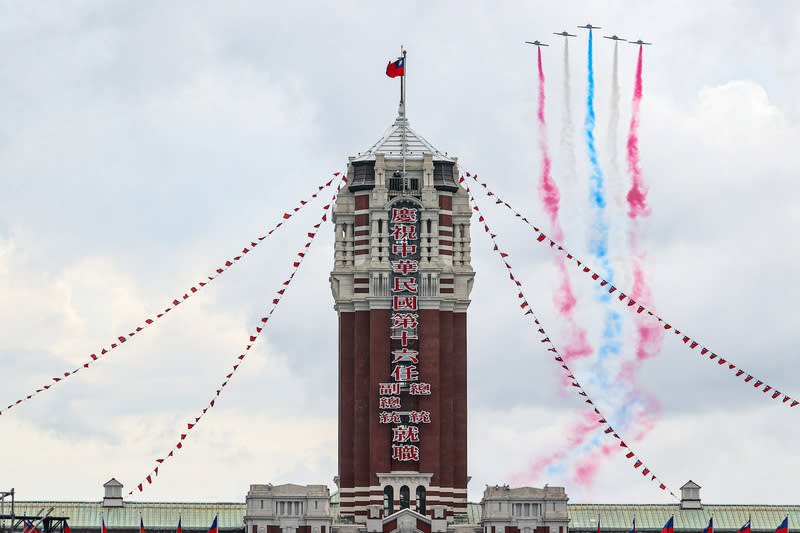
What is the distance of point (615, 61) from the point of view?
199 meters

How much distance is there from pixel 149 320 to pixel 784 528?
215 ft

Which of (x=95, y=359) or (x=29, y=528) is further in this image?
(x=95, y=359)

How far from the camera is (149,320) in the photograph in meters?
198

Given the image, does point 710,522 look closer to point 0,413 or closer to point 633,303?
point 633,303

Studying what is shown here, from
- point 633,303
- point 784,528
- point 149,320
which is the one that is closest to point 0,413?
point 149,320

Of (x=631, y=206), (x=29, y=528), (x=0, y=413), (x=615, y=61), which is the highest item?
(x=615, y=61)

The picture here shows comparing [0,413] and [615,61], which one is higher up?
[615,61]

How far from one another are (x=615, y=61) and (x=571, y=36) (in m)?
5.01

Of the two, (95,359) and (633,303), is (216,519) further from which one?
(633,303)

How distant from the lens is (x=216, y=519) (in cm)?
19850

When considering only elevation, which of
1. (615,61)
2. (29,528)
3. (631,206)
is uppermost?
(615,61)

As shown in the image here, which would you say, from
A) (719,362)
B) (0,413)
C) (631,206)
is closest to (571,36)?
(631,206)

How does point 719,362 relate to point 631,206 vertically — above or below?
below

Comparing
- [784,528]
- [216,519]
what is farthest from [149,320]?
[784,528]
